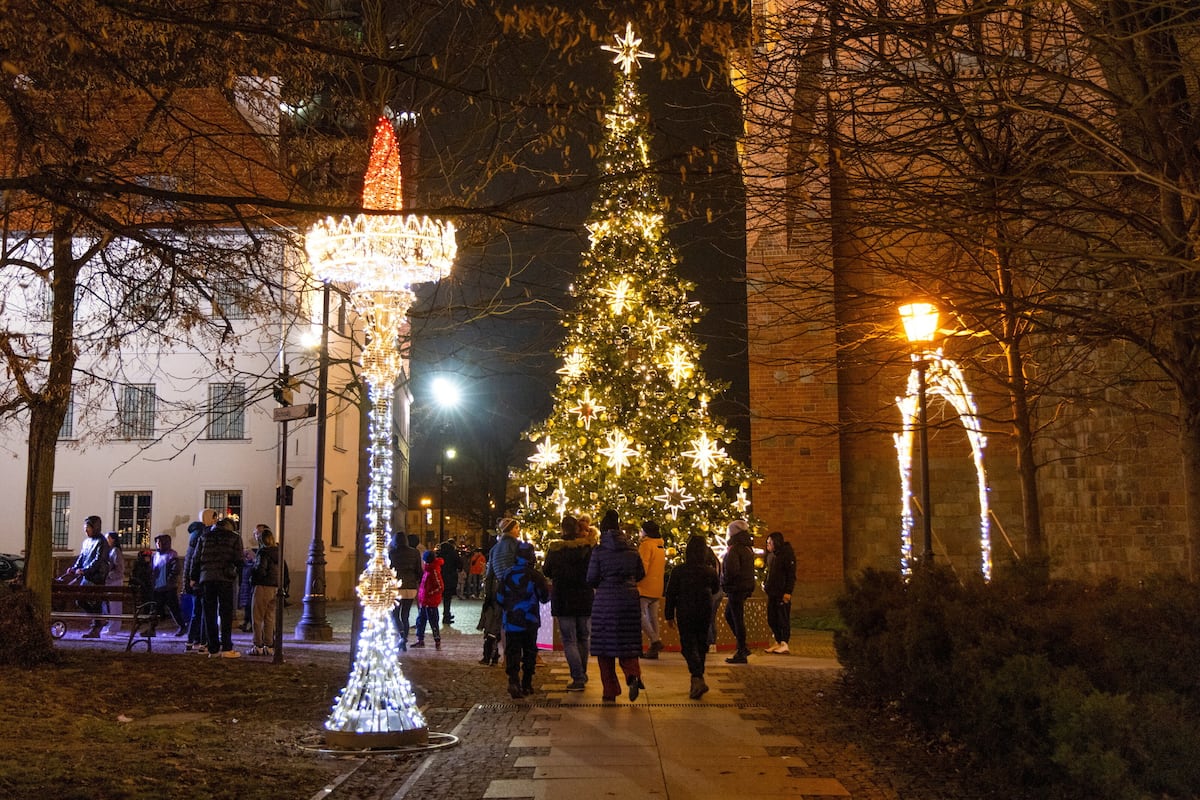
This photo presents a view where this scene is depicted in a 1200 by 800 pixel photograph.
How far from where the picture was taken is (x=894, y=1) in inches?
388

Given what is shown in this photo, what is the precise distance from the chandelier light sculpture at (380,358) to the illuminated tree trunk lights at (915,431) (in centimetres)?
616

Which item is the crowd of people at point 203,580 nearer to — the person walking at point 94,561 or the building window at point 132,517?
the person walking at point 94,561

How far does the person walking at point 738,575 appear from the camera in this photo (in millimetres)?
16672

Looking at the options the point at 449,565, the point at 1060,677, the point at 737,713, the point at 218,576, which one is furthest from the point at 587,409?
the point at 1060,677

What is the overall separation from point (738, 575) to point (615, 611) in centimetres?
451

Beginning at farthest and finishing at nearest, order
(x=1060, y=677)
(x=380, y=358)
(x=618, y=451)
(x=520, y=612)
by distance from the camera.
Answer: (x=618, y=451) < (x=520, y=612) < (x=380, y=358) < (x=1060, y=677)

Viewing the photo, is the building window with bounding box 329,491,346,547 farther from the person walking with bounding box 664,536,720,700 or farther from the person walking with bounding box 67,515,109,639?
the person walking with bounding box 664,536,720,700

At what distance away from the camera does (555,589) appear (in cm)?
1348

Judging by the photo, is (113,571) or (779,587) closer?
(779,587)

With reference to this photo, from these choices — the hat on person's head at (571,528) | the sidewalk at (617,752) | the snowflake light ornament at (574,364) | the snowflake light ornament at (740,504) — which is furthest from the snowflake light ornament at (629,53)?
the sidewalk at (617,752)

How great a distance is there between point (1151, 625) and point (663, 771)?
3.41 meters

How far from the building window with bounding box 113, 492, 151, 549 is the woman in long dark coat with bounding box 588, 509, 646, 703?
1103 inches

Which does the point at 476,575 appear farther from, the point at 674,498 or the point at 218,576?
the point at 218,576

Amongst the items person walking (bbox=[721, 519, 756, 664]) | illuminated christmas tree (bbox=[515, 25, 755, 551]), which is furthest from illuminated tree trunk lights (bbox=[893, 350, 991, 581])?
illuminated christmas tree (bbox=[515, 25, 755, 551])
